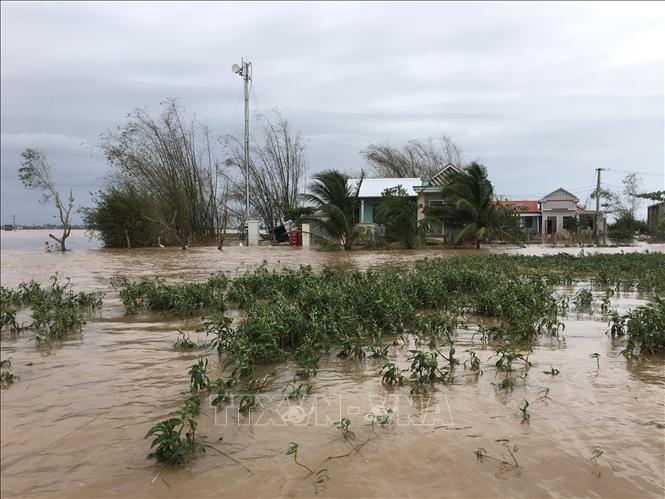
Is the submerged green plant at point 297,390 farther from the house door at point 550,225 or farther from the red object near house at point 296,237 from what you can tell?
the house door at point 550,225

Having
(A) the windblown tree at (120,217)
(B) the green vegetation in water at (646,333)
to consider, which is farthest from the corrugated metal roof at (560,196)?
(B) the green vegetation in water at (646,333)

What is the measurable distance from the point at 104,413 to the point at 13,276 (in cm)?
785

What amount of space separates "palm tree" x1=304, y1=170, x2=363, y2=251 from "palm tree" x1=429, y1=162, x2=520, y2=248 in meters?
4.73

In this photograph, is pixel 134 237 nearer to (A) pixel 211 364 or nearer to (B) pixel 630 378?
(A) pixel 211 364

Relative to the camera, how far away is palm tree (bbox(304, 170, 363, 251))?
2130cm

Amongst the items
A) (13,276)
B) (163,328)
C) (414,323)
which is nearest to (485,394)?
(414,323)

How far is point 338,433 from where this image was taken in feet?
9.79

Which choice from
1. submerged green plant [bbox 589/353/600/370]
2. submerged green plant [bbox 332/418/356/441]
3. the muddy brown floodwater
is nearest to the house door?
the muddy brown floodwater

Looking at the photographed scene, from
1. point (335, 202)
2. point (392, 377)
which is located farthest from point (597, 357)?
point (335, 202)

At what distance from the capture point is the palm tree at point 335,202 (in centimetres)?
2130

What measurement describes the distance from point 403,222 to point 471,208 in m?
3.31

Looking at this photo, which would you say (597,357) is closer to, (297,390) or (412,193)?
(297,390)

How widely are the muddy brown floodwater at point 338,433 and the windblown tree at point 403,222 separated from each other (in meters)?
17.8

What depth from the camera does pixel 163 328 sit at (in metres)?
5.86
